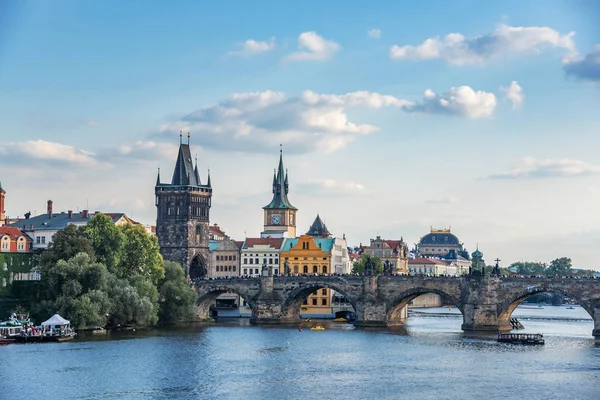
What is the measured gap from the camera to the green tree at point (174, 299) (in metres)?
137

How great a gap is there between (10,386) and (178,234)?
92.1 m

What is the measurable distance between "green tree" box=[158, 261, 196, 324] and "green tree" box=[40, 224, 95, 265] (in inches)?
596

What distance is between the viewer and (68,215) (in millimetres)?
164375

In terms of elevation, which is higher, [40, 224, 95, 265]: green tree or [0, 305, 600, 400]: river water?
[40, 224, 95, 265]: green tree

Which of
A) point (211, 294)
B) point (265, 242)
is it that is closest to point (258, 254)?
point (265, 242)

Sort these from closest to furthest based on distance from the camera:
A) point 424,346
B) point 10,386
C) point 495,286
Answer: point 10,386
point 424,346
point 495,286

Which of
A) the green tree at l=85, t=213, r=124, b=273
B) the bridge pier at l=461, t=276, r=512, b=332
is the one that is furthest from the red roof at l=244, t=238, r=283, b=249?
the bridge pier at l=461, t=276, r=512, b=332

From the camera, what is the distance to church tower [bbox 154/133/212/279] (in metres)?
168

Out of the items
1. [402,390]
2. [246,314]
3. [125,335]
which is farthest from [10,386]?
[246,314]

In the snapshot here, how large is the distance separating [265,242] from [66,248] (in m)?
64.3

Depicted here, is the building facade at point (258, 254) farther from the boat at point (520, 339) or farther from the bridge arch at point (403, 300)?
the boat at point (520, 339)

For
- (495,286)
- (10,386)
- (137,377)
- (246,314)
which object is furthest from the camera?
(246,314)

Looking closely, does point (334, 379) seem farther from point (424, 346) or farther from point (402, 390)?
point (424, 346)

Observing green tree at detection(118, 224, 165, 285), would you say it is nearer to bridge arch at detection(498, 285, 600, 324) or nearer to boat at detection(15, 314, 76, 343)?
boat at detection(15, 314, 76, 343)
